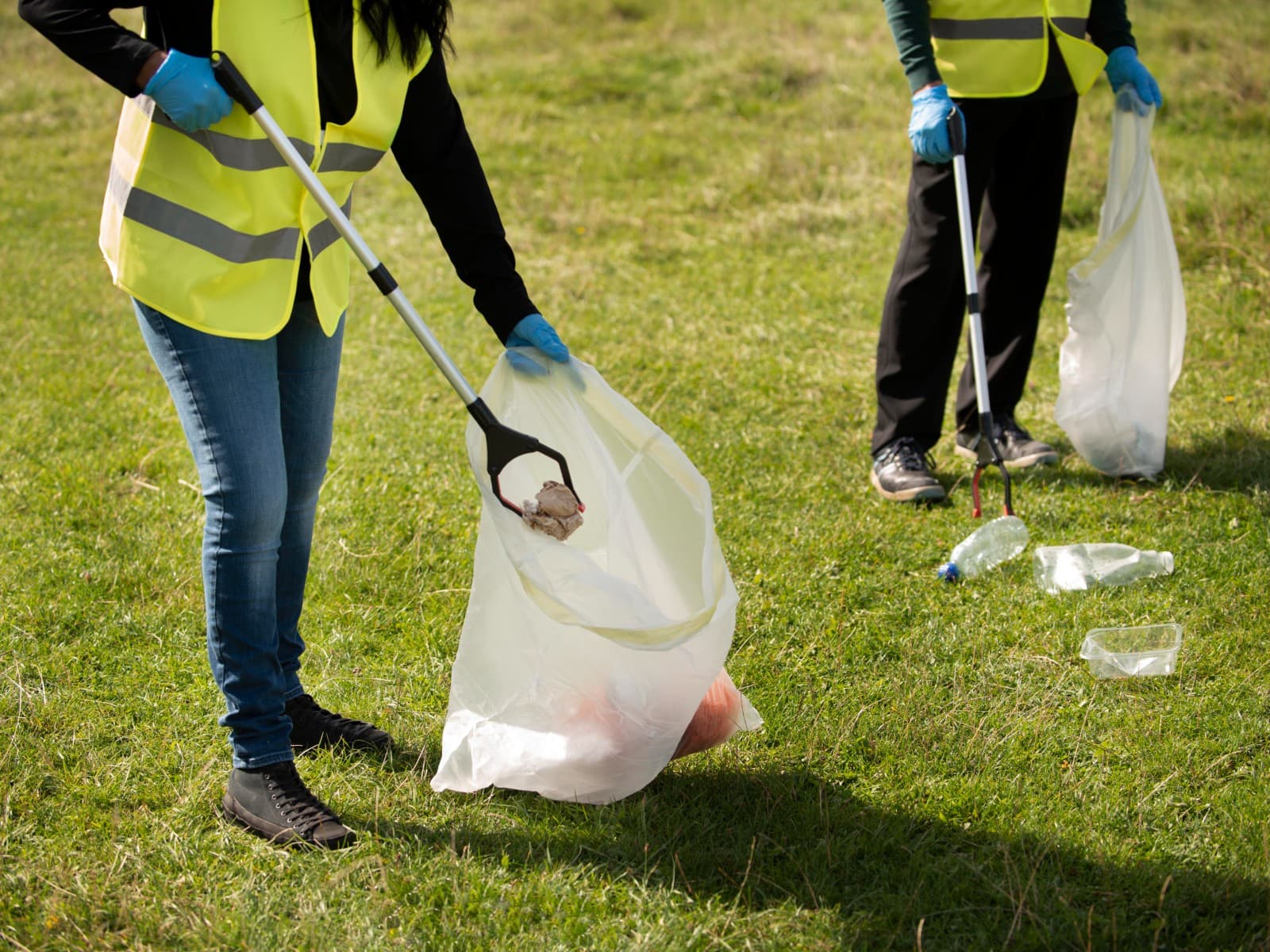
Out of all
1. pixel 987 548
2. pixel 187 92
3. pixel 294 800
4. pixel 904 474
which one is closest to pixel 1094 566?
pixel 987 548

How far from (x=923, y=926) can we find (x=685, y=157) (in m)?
6.66

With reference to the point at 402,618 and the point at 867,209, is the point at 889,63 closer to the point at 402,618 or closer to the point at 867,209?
the point at 867,209

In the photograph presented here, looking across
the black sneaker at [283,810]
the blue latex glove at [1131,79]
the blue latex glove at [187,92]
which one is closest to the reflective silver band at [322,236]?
the blue latex glove at [187,92]

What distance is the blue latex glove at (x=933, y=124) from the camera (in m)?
3.43

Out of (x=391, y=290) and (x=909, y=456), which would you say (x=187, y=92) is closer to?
(x=391, y=290)

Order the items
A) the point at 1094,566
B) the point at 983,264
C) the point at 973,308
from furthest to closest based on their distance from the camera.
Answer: the point at 983,264 < the point at 973,308 < the point at 1094,566

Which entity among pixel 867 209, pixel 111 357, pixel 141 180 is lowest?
pixel 867 209

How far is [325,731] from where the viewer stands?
2.56 m

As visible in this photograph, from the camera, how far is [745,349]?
5.09 meters

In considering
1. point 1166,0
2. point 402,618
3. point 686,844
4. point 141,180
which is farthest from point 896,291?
point 1166,0

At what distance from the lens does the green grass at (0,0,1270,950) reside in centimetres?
209

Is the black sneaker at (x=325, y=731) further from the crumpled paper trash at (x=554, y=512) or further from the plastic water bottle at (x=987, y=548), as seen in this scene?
the plastic water bottle at (x=987, y=548)

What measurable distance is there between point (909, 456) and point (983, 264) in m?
0.73

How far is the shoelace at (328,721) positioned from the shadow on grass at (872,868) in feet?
1.01
